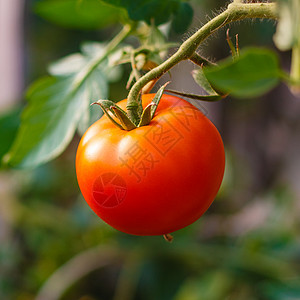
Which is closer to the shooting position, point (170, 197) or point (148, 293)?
point (170, 197)

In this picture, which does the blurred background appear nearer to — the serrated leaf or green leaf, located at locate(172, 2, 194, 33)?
green leaf, located at locate(172, 2, 194, 33)

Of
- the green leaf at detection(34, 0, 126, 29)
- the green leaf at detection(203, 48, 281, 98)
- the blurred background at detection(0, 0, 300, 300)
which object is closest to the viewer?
the green leaf at detection(203, 48, 281, 98)

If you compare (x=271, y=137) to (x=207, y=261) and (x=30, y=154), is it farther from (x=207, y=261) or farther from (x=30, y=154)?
(x=30, y=154)

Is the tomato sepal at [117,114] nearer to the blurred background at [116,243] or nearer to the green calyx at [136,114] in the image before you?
the green calyx at [136,114]

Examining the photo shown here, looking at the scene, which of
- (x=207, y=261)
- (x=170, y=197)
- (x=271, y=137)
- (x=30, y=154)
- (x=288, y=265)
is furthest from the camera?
(x=271, y=137)

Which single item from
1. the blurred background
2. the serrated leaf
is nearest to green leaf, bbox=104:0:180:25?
the serrated leaf

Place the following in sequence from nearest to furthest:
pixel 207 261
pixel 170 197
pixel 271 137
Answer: pixel 170 197 < pixel 207 261 < pixel 271 137

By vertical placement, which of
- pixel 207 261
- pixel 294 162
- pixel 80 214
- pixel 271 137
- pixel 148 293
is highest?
pixel 80 214

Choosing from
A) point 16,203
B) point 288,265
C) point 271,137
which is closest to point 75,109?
point 288,265
